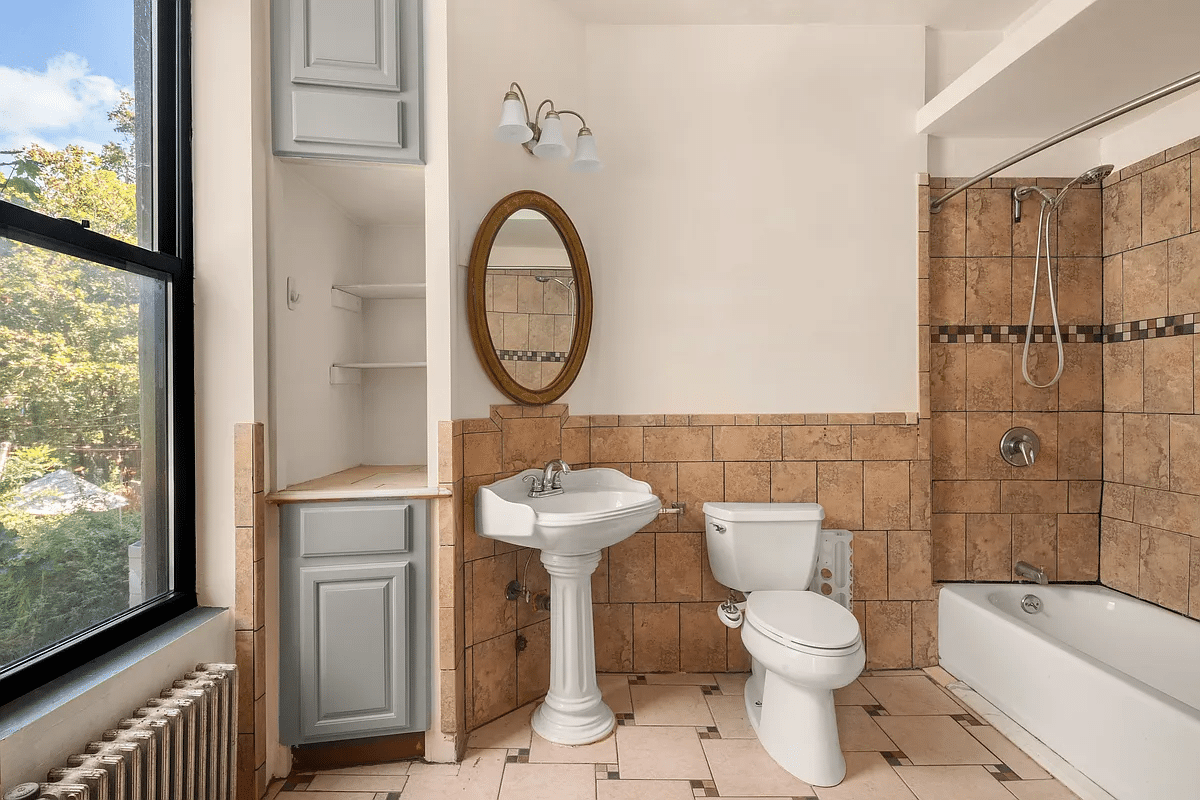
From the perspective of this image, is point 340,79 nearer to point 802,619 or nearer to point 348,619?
point 348,619

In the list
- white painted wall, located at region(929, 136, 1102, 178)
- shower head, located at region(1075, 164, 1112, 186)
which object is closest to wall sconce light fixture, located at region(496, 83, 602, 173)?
white painted wall, located at region(929, 136, 1102, 178)

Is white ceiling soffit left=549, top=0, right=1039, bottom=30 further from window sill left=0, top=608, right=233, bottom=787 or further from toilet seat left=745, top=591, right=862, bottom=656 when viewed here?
window sill left=0, top=608, right=233, bottom=787

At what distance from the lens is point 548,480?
7.70ft

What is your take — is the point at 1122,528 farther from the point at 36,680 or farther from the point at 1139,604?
the point at 36,680

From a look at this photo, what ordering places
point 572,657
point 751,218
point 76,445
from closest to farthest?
point 76,445, point 572,657, point 751,218

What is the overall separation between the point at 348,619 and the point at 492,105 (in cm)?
183

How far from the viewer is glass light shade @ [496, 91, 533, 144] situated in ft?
6.82

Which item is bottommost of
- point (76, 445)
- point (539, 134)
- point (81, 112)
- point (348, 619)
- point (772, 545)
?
point (348, 619)

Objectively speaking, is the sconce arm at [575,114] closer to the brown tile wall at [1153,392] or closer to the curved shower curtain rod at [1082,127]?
the curved shower curtain rod at [1082,127]

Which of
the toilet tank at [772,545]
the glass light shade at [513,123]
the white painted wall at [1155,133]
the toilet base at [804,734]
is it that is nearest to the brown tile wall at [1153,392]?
the white painted wall at [1155,133]

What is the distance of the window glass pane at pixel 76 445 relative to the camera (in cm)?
133

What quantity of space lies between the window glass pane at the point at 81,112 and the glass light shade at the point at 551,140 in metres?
1.16

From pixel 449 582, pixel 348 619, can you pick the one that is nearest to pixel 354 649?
pixel 348 619

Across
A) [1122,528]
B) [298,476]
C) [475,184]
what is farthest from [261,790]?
[1122,528]
